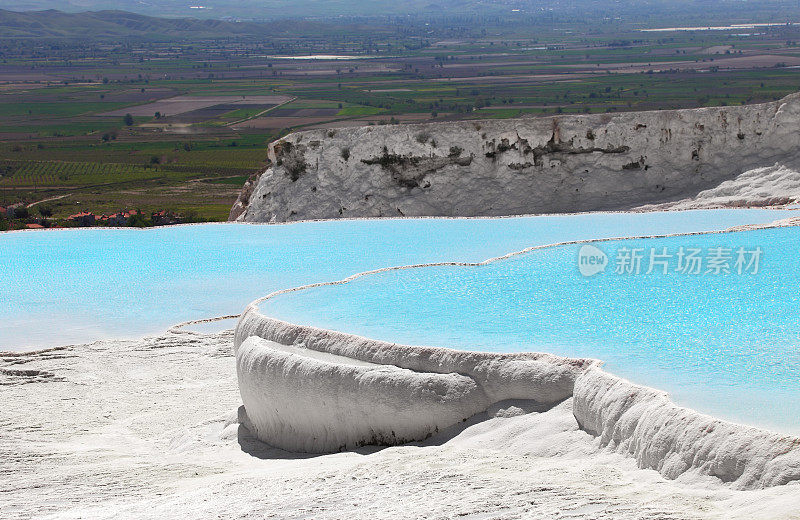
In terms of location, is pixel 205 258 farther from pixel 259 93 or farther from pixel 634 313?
pixel 259 93

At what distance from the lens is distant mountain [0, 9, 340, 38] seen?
15188cm

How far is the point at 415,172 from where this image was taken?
1666cm

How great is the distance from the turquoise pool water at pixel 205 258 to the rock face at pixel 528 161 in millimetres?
1706

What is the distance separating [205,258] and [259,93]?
2871 inches

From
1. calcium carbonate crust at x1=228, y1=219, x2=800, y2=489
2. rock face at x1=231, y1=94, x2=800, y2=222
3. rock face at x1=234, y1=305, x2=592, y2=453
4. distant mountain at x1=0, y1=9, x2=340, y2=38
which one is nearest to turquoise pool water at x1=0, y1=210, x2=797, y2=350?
rock face at x1=231, y1=94, x2=800, y2=222

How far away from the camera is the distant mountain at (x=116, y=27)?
15188 centimetres

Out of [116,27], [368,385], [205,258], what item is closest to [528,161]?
[205,258]

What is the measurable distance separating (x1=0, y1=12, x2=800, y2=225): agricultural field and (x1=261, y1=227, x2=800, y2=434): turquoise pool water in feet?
95.9

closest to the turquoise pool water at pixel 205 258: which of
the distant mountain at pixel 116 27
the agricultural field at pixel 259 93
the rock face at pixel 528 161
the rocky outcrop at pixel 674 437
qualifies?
the rock face at pixel 528 161

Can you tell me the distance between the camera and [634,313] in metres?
8.06

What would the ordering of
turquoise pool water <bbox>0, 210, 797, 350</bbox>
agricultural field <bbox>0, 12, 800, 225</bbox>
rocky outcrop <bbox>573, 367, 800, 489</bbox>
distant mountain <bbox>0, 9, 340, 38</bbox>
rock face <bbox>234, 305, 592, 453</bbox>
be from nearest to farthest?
1. rocky outcrop <bbox>573, 367, 800, 489</bbox>
2. rock face <bbox>234, 305, 592, 453</bbox>
3. turquoise pool water <bbox>0, 210, 797, 350</bbox>
4. agricultural field <bbox>0, 12, 800, 225</bbox>
5. distant mountain <bbox>0, 9, 340, 38</bbox>

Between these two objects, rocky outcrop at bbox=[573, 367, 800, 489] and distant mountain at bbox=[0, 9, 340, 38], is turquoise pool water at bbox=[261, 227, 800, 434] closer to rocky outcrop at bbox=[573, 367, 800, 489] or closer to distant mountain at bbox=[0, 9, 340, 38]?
rocky outcrop at bbox=[573, 367, 800, 489]

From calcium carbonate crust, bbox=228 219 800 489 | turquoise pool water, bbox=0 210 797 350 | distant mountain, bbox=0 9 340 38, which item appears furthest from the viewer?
distant mountain, bbox=0 9 340 38

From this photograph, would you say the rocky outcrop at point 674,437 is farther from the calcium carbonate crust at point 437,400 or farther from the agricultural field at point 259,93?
the agricultural field at point 259,93
